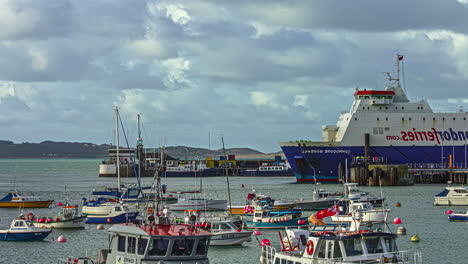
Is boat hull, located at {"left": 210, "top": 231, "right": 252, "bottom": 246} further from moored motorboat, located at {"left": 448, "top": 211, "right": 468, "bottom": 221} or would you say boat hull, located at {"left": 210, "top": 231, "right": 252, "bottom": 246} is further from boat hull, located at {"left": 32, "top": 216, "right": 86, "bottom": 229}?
moored motorboat, located at {"left": 448, "top": 211, "right": 468, "bottom": 221}

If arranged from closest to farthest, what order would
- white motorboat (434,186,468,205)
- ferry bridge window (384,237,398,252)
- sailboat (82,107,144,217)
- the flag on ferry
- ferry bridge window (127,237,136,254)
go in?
ferry bridge window (127,237,136,254) → ferry bridge window (384,237,398,252) → the flag on ferry → sailboat (82,107,144,217) → white motorboat (434,186,468,205)

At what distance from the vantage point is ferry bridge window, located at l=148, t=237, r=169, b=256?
2409 cm

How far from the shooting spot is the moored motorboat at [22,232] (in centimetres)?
4559

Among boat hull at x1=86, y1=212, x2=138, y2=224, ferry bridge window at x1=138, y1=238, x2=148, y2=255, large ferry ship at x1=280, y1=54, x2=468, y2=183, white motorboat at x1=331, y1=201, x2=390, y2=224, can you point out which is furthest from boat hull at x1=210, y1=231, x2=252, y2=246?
large ferry ship at x1=280, y1=54, x2=468, y2=183

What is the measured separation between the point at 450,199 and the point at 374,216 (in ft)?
63.5

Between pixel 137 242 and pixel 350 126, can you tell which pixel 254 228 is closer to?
pixel 137 242

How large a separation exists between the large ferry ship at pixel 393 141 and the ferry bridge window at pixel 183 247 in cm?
7394

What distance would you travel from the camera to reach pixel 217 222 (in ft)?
141

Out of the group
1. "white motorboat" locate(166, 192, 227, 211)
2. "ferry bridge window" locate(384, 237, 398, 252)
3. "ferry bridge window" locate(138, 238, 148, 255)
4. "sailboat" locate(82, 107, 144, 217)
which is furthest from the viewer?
"white motorboat" locate(166, 192, 227, 211)

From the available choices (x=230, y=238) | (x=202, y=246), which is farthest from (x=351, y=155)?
(x=202, y=246)

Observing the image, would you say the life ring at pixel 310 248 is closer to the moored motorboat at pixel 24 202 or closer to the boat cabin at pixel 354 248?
the boat cabin at pixel 354 248

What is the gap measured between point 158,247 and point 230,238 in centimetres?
1859

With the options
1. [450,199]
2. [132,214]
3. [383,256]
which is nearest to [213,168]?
[450,199]

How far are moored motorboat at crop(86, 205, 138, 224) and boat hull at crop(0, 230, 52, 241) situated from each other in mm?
8974
